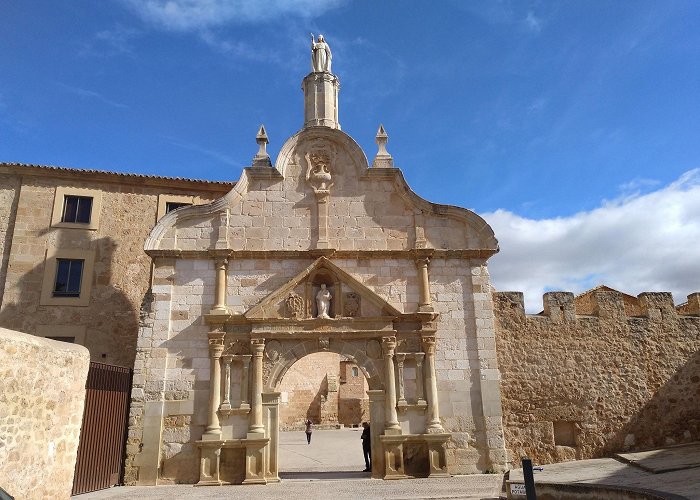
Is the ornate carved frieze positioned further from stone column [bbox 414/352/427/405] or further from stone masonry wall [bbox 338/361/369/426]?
stone masonry wall [bbox 338/361/369/426]

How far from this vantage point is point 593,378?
1378 cm

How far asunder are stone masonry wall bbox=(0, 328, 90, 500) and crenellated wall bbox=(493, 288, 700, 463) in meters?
9.39

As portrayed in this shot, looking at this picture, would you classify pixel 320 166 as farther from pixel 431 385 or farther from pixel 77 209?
pixel 77 209

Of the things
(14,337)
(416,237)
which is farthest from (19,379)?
(416,237)

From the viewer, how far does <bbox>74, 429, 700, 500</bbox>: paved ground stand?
31.8 feet

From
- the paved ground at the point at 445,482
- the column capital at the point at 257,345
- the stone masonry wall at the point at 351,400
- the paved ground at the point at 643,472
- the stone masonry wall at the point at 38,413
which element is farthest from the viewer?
the stone masonry wall at the point at 351,400

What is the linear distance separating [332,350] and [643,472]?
267 inches

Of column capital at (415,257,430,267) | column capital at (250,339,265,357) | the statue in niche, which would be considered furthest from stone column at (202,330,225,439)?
column capital at (415,257,430,267)

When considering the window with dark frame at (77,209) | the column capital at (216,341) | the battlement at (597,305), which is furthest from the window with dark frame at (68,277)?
the battlement at (597,305)

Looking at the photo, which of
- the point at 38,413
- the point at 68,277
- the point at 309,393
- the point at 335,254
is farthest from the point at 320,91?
the point at 309,393

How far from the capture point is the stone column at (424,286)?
1317 centimetres

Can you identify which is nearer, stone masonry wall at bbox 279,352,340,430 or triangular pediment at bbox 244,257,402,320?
triangular pediment at bbox 244,257,402,320

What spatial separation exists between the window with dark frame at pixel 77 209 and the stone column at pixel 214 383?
6536 mm

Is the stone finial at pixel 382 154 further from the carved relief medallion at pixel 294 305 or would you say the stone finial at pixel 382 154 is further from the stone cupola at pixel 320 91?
the carved relief medallion at pixel 294 305
